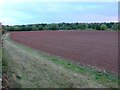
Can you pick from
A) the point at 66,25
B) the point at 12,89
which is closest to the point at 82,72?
the point at 12,89

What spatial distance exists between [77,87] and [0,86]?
2210mm

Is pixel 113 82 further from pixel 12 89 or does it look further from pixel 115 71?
pixel 12 89

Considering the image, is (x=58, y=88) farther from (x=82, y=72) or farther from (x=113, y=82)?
(x=82, y=72)

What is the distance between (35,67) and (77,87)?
14.0ft

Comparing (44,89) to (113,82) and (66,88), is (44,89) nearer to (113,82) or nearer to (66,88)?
(66,88)

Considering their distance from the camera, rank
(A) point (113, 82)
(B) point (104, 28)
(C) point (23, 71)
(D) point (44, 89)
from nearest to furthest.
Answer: (D) point (44, 89) → (A) point (113, 82) → (C) point (23, 71) → (B) point (104, 28)

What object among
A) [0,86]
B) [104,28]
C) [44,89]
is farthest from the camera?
[104,28]

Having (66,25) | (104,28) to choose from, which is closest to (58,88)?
(104,28)

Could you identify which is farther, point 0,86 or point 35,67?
point 35,67

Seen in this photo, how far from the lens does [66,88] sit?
8.96 m

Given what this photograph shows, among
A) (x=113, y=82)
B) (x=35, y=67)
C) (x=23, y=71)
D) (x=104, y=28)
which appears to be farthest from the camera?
(x=104, y=28)

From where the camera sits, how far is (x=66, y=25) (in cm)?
9350

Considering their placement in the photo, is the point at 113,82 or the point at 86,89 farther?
the point at 113,82

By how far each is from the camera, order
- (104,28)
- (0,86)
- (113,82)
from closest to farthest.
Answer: (0,86) → (113,82) → (104,28)
